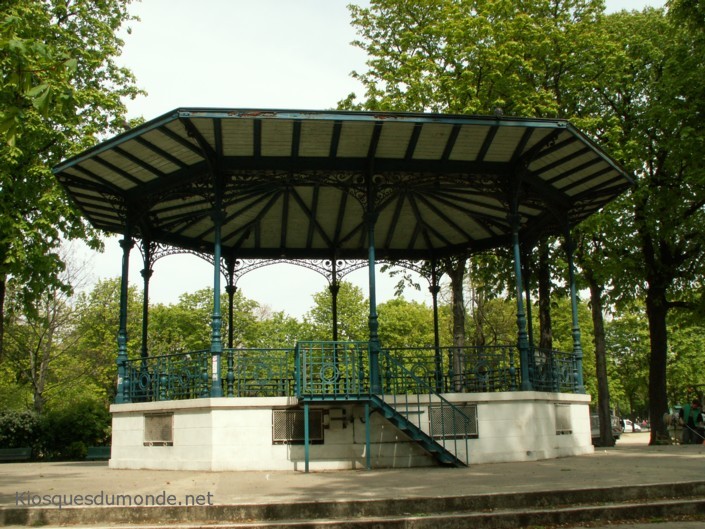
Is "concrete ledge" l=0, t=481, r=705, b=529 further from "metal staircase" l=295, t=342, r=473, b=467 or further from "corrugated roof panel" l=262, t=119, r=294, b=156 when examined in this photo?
"corrugated roof panel" l=262, t=119, r=294, b=156

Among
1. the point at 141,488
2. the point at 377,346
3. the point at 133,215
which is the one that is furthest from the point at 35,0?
the point at 141,488

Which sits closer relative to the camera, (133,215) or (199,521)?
(199,521)

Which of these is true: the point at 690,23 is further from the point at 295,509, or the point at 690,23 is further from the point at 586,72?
the point at 295,509

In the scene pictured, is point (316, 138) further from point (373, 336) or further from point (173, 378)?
point (173, 378)

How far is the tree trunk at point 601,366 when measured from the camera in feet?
86.0

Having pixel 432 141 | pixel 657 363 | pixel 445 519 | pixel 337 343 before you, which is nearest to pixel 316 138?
pixel 432 141

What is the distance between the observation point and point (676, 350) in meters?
47.7

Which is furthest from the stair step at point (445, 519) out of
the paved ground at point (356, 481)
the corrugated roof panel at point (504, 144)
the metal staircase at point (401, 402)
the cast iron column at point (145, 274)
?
the cast iron column at point (145, 274)

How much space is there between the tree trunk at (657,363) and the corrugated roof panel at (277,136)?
55.2 ft

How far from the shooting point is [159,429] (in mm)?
15391

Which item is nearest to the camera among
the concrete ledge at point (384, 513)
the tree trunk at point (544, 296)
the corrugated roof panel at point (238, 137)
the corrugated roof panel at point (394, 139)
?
the concrete ledge at point (384, 513)

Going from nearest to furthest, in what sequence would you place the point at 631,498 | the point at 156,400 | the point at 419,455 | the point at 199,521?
the point at 199,521
the point at 631,498
the point at 419,455
the point at 156,400

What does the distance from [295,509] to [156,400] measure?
8.13 metres

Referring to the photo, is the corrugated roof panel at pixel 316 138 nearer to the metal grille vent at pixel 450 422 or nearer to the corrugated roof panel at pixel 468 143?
the corrugated roof panel at pixel 468 143
